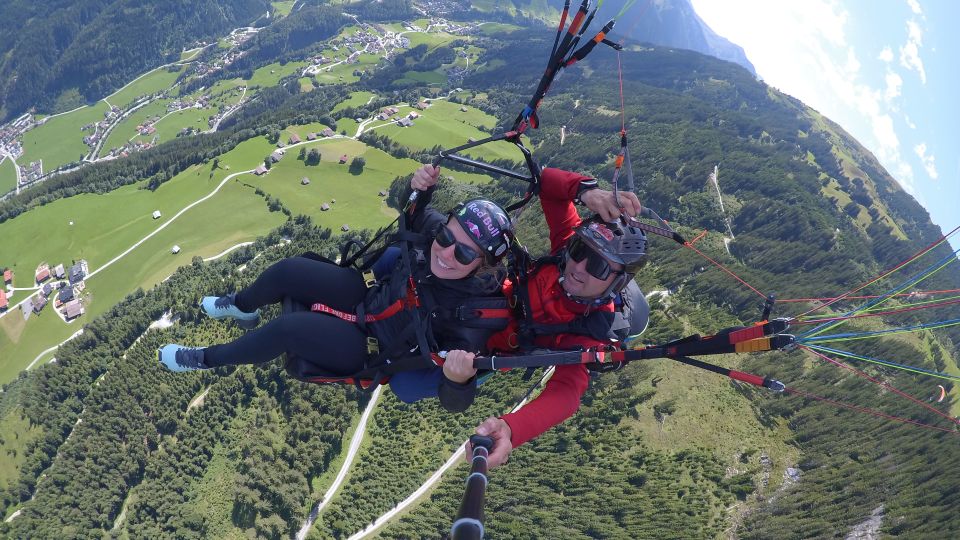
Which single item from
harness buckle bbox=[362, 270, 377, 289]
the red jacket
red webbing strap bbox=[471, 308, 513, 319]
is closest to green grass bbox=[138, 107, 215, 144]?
harness buckle bbox=[362, 270, 377, 289]

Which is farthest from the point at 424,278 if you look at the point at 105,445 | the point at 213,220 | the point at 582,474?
the point at 213,220

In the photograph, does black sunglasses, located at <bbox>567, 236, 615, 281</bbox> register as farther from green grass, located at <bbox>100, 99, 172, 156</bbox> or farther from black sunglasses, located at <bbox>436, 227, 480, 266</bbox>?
green grass, located at <bbox>100, 99, 172, 156</bbox>

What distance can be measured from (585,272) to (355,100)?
140280 mm

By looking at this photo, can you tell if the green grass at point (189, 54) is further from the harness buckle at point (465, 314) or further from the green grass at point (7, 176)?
the harness buckle at point (465, 314)

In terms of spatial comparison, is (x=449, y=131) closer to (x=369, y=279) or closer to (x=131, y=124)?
(x=369, y=279)

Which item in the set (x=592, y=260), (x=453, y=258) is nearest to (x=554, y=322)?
(x=592, y=260)

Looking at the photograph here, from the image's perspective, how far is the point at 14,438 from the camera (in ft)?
163

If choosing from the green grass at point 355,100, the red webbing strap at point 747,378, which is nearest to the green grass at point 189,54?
the green grass at point 355,100

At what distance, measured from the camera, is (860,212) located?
375 feet

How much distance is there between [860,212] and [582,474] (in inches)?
5080

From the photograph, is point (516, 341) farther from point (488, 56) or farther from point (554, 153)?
point (488, 56)

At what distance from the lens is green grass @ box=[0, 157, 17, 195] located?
121 m

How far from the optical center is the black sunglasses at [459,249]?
572 cm

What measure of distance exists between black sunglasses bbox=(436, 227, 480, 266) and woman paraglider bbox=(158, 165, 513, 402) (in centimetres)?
1
